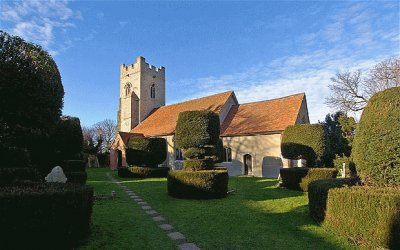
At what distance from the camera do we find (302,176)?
50.3ft

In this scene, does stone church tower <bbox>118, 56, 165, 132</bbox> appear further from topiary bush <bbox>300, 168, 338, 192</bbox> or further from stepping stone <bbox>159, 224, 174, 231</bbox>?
stepping stone <bbox>159, 224, 174, 231</bbox>

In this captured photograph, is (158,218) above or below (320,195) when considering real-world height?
below

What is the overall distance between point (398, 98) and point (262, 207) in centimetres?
577

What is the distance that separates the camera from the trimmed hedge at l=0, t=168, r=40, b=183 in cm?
775

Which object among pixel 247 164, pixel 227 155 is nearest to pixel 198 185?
pixel 247 164

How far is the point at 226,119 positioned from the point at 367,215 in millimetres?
24633

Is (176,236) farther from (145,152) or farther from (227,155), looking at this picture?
(227,155)

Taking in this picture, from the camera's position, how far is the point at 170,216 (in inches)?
359

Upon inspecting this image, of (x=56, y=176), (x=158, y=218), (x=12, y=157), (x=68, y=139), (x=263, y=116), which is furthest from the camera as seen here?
(x=263, y=116)

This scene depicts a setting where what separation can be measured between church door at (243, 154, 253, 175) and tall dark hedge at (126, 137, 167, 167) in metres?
7.80

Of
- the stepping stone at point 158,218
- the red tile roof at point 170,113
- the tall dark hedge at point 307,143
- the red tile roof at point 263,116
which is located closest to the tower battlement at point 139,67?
the red tile roof at point 170,113

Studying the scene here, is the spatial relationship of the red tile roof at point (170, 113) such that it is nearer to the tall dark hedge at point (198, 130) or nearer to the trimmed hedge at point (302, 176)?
the trimmed hedge at point (302, 176)

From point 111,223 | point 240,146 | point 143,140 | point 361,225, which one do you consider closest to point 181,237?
point 111,223

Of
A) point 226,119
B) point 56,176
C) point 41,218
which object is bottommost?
point 41,218
